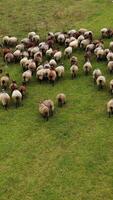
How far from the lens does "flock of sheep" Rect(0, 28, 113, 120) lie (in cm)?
1856

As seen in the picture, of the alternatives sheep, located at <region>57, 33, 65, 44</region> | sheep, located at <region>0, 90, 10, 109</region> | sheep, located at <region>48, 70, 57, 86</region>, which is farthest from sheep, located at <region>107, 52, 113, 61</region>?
sheep, located at <region>0, 90, 10, 109</region>

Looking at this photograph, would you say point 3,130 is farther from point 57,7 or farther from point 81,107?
point 57,7

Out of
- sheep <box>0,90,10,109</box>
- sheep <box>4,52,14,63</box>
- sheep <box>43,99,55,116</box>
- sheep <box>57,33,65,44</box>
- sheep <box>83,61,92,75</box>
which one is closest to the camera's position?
sheep <box>43,99,55,116</box>

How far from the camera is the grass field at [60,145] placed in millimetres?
14430

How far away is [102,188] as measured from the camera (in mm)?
14344

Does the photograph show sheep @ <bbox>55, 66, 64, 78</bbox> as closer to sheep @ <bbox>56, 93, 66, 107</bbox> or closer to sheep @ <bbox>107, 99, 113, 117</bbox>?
sheep @ <bbox>56, 93, 66, 107</bbox>

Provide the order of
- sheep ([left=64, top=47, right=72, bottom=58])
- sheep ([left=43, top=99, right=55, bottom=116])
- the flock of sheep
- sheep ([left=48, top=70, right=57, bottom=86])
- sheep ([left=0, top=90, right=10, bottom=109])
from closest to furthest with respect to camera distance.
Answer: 1. sheep ([left=43, top=99, right=55, bottom=116])
2. sheep ([left=0, top=90, right=10, bottom=109])
3. the flock of sheep
4. sheep ([left=48, top=70, right=57, bottom=86])
5. sheep ([left=64, top=47, right=72, bottom=58])

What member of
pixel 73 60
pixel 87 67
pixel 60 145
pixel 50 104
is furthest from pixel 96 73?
pixel 60 145

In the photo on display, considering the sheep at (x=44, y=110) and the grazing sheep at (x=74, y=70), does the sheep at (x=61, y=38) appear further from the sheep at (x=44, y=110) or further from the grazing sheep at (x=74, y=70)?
the sheep at (x=44, y=110)

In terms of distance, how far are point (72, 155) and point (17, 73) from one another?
6.51 metres

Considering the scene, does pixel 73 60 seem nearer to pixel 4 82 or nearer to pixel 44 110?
pixel 4 82

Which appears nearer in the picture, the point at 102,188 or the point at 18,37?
the point at 102,188

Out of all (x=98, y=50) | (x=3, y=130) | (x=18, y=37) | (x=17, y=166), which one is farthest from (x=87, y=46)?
(x=17, y=166)

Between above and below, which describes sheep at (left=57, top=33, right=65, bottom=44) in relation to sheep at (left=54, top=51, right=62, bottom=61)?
above
